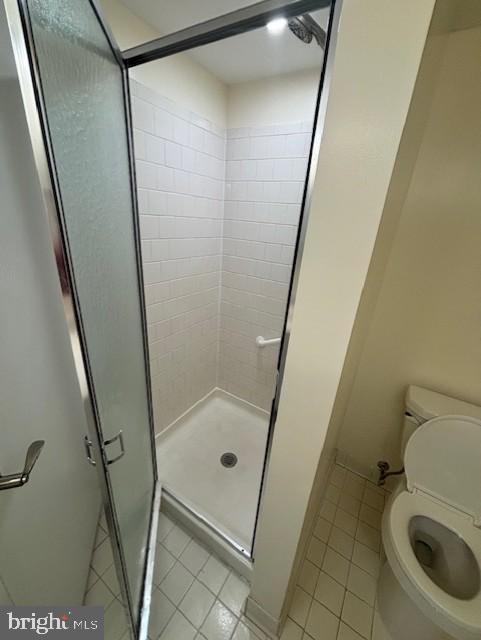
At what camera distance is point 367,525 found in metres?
1.37

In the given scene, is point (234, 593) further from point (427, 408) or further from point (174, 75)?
point (174, 75)

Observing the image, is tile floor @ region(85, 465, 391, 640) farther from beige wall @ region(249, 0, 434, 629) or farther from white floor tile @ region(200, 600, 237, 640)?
beige wall @ region(249, 0, 434, 629)

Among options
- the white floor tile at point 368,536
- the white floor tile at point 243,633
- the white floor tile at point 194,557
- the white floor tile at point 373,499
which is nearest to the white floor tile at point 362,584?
the white floor tile at point 368,536

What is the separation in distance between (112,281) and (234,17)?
75 cm

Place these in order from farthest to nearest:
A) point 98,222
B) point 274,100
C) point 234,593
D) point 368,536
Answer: point 274,100 < point 368,536 < point 234,593 < point 98,222

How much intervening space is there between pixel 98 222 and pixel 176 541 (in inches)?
57.7

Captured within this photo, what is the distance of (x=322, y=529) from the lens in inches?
52.8

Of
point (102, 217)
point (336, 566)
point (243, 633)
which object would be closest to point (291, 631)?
point (243, 633)

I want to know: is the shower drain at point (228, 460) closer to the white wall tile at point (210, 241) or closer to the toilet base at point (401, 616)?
the white wall tile at point (210, 241)

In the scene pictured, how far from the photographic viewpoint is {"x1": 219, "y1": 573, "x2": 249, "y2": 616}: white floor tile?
106 centimetres

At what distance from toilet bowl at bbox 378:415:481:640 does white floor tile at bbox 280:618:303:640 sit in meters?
0.35

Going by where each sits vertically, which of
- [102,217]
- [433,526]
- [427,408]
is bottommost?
[433,526]

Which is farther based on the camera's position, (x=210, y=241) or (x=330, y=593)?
(x=210, y=241)

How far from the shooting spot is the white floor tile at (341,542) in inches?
49.5
